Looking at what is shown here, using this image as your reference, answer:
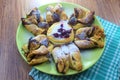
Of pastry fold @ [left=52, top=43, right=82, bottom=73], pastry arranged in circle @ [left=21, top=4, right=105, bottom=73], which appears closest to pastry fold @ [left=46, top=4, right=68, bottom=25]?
pastry arranged in circle @ [left=21, top=4, right=105, bottom=73]

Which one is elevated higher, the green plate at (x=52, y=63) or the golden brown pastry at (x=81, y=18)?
the golden brown pastry at (x=81, y=18)

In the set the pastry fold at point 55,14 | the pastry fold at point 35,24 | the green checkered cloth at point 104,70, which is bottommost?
the green checkered cloth at point 104,70

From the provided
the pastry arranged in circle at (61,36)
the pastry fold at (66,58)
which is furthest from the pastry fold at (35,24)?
the pastry fold at (66,58)

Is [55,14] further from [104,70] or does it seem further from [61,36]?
[104,70]

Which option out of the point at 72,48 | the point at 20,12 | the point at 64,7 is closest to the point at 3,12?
the point at 20,12

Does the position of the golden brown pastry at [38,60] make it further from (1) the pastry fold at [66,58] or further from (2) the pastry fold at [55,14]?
(2) the pastry fold at [55,14]

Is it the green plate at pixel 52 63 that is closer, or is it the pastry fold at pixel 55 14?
the green plate at pixel 52 63

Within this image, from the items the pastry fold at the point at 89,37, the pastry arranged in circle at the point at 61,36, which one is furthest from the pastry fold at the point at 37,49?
the pastry fold at the point at 89,37
